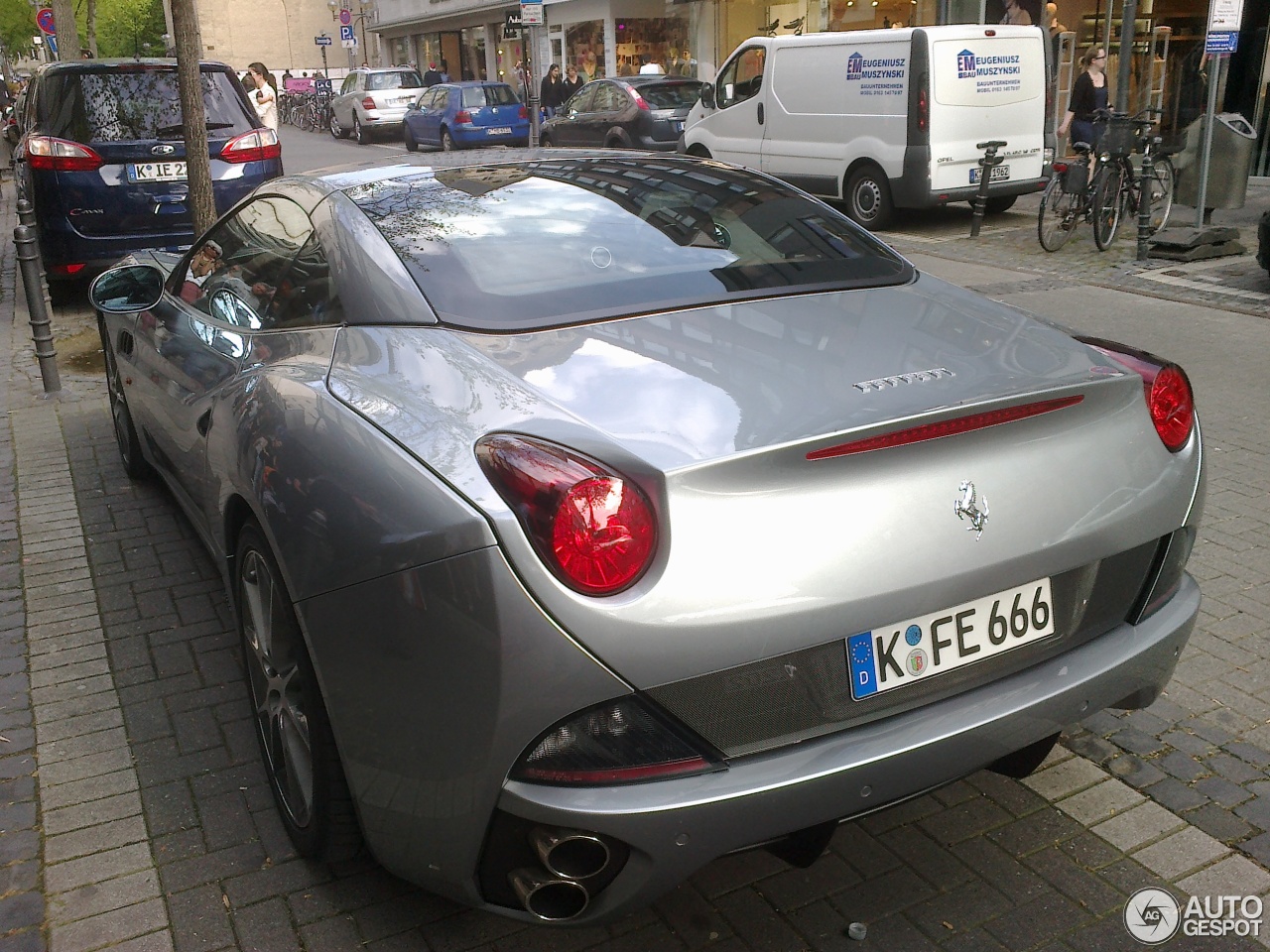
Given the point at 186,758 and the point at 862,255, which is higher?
the point at 862,255

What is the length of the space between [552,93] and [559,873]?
29.3 metres

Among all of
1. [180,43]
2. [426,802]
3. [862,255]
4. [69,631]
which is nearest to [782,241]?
[862,255]

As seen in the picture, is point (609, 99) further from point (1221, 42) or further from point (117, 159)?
point (117, 159)

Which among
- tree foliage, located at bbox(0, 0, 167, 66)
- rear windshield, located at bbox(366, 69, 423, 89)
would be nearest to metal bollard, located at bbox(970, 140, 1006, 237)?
rear windshield, located at bbox(366, 69, 423, 89)

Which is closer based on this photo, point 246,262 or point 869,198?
point 246,262

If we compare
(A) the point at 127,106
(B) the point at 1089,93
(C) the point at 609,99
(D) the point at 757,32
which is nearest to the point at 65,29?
(C) the point at 609,99

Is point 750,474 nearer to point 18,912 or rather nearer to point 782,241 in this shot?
point 782,241

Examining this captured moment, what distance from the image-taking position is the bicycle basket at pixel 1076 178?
11070 mm

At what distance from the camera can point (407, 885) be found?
2.73 metres

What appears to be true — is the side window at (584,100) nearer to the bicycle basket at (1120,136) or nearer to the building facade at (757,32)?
the building facade at (757,32)

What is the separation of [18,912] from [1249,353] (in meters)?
7.20

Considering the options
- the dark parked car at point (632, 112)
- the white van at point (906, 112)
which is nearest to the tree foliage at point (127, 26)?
the dark parked car at point (632, 112)

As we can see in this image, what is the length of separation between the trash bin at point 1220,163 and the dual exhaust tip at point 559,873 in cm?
1132

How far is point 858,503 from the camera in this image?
216 centimetres
